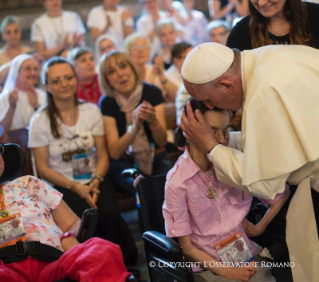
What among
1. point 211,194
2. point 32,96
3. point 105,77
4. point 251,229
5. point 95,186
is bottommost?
point 95,186

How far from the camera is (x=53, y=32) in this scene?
6.36 meters

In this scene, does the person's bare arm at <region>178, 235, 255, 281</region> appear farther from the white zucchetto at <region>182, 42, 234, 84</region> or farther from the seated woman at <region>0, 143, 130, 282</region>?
the white zucchetto at <region>182, 42, 234, 84</region>

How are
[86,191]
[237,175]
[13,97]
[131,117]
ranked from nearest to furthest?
[237,175]
[86,191]
[131,117]
[13,97]

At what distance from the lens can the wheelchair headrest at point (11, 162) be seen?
9.16ft

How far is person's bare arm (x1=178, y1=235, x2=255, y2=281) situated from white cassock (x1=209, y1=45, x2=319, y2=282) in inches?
12.3

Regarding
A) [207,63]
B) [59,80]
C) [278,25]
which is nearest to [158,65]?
[59,80]

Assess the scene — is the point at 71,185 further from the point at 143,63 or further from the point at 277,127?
the point at 143,63

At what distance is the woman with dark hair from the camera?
2.90 meters

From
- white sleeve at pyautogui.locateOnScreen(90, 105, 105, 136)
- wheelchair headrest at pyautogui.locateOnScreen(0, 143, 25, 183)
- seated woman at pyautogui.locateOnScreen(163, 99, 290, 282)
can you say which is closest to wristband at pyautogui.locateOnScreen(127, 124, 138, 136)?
white sleeve at pyautogui.locateOnScreen(90, 105, 105, 136)

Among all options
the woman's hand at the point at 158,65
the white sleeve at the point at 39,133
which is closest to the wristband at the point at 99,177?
the white sleeve at the point at 39,133

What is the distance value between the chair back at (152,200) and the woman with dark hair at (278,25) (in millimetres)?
1064

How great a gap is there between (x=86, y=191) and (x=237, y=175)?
1.80 metres

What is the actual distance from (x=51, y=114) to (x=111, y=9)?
3385 mm

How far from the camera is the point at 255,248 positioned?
2.56 m
